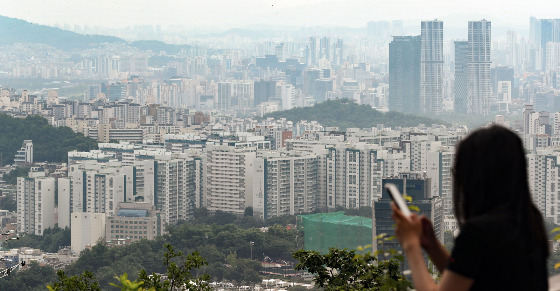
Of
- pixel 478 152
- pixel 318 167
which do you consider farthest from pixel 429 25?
pixel 478 152

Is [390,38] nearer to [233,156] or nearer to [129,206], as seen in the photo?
[233,156]

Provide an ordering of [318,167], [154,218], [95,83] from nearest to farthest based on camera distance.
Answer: [154,218], [318,167], [95,83]

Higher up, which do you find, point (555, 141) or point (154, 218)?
point (555, 141)

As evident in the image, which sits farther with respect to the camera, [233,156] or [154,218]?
[233,156]

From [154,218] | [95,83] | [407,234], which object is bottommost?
[154,218]

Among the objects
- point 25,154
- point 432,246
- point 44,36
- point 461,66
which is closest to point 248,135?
point 25,154

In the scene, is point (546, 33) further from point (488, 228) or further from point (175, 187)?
point (488, 228)

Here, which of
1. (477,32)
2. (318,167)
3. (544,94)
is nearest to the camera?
(318,167)
